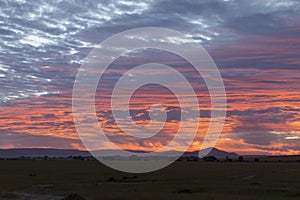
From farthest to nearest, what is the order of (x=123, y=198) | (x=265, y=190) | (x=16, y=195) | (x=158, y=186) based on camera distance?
(x=158, y=186) < (x=16, y=195) < (x=265, y=190) < (x=123, y=198)

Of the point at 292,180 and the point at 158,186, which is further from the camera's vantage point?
the point at 292,180

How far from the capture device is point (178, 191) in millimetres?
47438

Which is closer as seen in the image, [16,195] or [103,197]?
[103,197]

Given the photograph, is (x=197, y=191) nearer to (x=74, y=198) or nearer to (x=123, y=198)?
(x=123, y=198)

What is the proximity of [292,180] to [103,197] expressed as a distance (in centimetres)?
2575

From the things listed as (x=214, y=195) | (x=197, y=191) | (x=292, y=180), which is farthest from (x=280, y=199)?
(x=292, y=180)

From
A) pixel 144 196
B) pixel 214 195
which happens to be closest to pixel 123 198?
pixel 144 196

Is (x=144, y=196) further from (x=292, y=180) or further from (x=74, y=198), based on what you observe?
(x=292, y=180)

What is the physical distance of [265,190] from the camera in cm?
4622

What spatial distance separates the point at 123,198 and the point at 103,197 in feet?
7.60

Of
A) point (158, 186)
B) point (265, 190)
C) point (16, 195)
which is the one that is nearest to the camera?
point (265, 190)

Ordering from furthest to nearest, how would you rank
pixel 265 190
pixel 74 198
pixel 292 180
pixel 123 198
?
pixel 292 180 → pixel 265 190 → pixel 123 198 → pixel 74 198

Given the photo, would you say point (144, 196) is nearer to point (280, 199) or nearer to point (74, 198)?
point (74, 198)

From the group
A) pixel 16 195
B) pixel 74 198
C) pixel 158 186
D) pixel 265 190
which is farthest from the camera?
pixel 158 186
